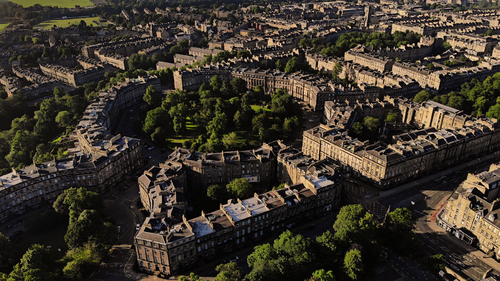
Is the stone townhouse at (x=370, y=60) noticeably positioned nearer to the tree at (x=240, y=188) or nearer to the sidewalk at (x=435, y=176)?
the sidewalk at (x=435, y=176)

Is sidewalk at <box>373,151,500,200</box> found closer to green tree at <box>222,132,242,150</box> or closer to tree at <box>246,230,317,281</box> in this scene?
tree at <box>246,230,317,281</box>

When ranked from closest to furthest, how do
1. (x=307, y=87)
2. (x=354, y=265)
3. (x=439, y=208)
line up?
(x=354, y=265)
(x=439, y=208)
(x=307, y=87)

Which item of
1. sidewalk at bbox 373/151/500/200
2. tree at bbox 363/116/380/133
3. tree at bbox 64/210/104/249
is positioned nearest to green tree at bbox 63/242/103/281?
tree at bbox 64/210/104/249

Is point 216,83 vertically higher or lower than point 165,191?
higher

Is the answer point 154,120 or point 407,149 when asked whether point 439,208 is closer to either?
A: point 407,149

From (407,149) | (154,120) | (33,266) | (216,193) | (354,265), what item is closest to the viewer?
(33,266)

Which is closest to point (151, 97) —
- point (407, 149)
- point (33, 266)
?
point (33, 266)
